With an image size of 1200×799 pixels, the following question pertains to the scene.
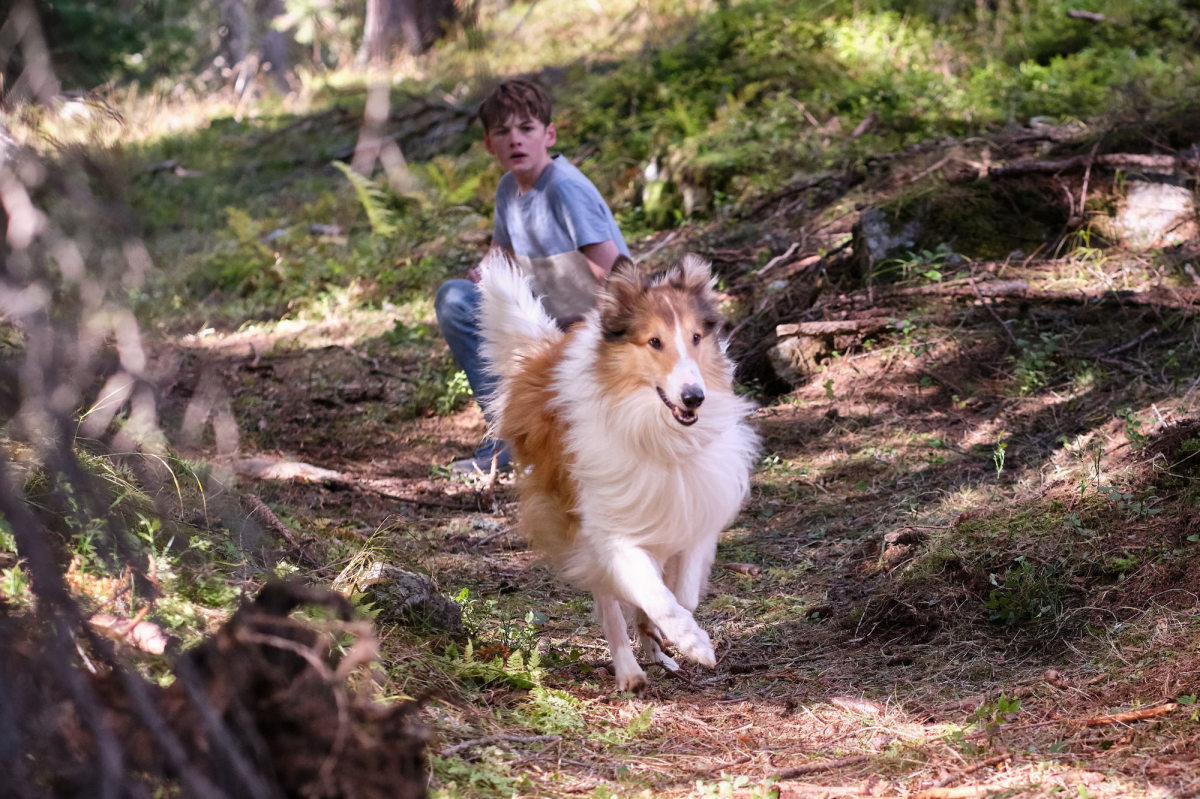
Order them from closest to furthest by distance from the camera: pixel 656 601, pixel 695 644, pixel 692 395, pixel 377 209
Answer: pixel 695 644
pixel 656 601
pixel 692 395
pixel 377 209

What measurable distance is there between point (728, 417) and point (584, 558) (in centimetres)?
84

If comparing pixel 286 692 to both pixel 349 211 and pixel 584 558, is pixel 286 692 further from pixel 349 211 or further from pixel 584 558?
pixel 349 211

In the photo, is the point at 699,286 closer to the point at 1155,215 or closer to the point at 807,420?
the point at 807,420

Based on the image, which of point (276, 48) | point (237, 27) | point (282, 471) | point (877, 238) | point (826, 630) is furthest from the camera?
point (237, 27)

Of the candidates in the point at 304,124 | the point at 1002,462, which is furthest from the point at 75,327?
the point at 304,124

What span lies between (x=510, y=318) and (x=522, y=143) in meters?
1.42

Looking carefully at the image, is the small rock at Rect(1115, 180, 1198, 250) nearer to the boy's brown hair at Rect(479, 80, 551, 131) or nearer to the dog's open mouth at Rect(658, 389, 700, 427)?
the boy's brown hair at Rect(479, 80, 551, 131)

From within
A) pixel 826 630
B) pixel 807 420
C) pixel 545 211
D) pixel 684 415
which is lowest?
pixel 807 420

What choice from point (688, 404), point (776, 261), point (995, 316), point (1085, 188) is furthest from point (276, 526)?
point (1085, 188)

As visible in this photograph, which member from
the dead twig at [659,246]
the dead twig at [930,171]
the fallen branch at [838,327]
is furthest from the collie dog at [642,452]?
the dead twig at [659,246]

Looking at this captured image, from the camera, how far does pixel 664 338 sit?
12.9ft

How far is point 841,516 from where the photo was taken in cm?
569

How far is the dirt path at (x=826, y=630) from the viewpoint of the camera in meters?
2.93

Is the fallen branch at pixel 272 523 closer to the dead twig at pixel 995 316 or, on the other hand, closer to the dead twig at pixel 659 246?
the dead twig at pixel 995 316
